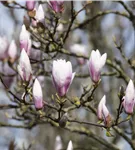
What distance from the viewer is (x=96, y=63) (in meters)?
1.85

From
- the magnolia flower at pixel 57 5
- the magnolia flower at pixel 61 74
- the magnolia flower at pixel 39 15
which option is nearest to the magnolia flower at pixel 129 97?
the magnolia flower at pixel 61 74

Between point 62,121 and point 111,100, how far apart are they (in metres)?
2.62

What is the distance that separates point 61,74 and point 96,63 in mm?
168

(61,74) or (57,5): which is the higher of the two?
(57,5)

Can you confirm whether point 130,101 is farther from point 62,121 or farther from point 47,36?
point 47,36

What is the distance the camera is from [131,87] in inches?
71.2

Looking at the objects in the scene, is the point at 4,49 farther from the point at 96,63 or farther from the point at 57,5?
the point at 96,63

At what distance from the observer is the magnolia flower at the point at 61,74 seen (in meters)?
1.76

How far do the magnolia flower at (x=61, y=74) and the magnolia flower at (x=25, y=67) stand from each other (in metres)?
0.14

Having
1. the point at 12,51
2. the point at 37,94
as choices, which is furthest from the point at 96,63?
the point at 12,51

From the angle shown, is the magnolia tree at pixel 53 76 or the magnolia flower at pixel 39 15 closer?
the magnolia tree at pixel 53 76

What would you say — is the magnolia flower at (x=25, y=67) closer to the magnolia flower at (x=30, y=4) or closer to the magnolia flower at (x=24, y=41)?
the magnolia flower at (x=24, y=41)

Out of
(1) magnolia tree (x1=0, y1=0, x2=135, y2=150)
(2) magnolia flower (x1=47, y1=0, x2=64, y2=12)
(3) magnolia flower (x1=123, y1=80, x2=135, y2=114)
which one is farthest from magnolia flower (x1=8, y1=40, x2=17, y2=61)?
(3) magnolia flower (x1=123, y1=80, x2=135, y2=114)

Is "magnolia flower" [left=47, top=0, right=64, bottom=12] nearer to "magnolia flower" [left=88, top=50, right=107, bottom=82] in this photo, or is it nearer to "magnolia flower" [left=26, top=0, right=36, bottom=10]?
"magnolia flower" [left=26, top=0, right=36, bottom=10]
